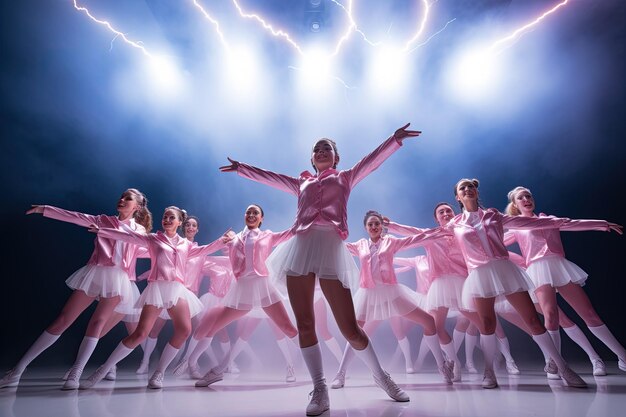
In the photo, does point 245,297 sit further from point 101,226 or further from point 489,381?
point 489,381

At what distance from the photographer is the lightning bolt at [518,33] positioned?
539cm

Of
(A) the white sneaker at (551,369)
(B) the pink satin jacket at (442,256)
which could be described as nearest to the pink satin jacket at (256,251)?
(B) the pink satin jacket at (442,256)

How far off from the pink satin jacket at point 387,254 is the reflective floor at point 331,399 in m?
0.82

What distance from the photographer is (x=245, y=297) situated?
3.18m

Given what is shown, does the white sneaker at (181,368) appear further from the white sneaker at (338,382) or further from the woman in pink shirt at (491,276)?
the woman in pink shirt at (491,276)

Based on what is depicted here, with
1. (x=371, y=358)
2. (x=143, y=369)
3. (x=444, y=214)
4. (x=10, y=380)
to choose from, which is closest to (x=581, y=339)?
(x=444, y=214)

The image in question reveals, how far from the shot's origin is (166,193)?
5453 millimetres

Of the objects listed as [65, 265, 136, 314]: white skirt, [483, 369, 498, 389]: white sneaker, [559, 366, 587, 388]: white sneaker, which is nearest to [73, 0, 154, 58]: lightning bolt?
[65, 265, 136, 314]: white skirt

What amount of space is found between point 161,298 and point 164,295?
0.04 metres

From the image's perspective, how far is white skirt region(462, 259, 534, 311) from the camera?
8.62ft

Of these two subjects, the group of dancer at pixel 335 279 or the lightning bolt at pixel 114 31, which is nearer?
the group of dancer at pixel 335 279

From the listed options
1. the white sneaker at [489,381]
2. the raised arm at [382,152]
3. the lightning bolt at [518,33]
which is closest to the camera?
the raised arm at [382,152]

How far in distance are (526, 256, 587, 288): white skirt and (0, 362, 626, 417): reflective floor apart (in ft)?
2.44

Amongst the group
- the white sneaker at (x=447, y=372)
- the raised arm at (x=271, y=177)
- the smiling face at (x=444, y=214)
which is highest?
the smiling face at (x=444, y=214)
